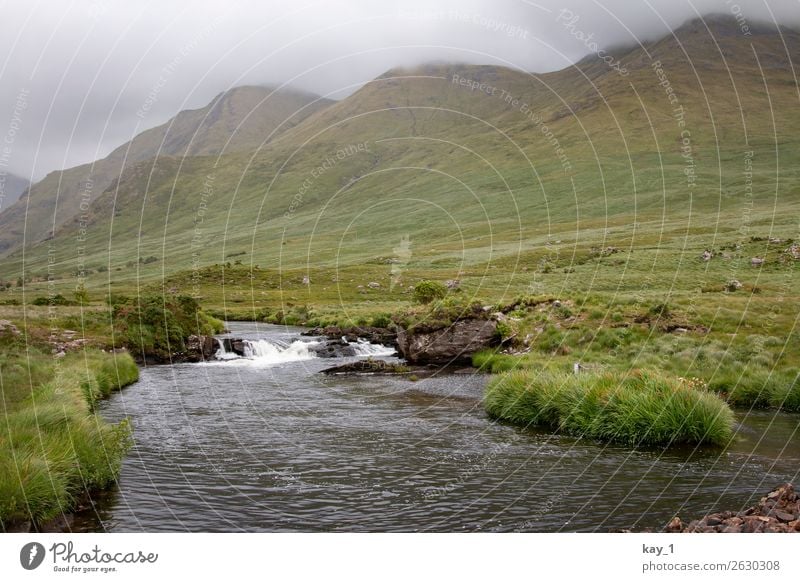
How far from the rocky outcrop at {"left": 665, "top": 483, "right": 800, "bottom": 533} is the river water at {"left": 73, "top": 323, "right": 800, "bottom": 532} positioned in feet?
4.01

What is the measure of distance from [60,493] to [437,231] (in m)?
178

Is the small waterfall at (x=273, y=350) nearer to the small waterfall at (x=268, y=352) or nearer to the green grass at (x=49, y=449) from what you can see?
the small waterfall at (x=268, y=352)

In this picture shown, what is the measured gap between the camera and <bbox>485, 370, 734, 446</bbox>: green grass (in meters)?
17.8

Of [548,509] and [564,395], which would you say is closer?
[548,509]

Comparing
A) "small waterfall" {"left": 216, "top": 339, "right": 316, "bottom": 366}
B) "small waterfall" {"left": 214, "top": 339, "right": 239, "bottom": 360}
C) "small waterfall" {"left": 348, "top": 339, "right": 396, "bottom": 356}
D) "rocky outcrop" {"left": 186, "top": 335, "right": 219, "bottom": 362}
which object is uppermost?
"rocky outcrop" {"left": 186, "top": 335, "right": 219, "bottom": 362}

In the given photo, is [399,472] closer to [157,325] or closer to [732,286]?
[157,325]

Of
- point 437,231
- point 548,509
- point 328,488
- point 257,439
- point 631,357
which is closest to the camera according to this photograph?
point 548,509

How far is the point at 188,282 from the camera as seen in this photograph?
4609 inches

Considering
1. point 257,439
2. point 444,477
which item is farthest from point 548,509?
point 257,439

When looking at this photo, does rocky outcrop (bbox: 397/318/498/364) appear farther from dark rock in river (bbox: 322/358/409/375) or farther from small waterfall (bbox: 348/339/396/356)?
small waterfall (bbox: 348/339/396/356)

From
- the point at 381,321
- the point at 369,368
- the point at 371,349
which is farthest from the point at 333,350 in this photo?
the point at 381,321

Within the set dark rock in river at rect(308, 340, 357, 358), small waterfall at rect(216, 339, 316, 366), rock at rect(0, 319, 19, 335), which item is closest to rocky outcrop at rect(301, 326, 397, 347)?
dark rock in river at rect(308, 340, 357, 358)

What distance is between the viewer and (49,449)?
12.7 meters

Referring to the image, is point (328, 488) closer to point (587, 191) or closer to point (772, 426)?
point (772, 426)
